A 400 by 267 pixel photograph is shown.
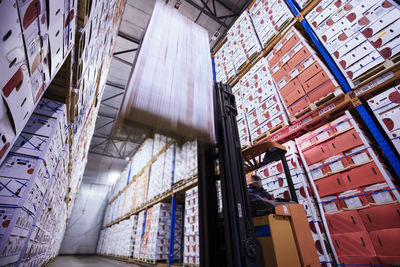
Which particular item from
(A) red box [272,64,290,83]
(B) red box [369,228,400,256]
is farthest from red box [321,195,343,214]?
(A) red box [272,64,290,83]

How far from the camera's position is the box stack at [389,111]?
191 cm

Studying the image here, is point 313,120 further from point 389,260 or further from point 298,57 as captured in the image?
point 389,260

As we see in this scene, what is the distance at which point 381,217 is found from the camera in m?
1.85

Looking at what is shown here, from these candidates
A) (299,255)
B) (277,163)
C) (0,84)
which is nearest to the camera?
(0,84)

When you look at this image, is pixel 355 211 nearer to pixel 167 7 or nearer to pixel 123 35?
pixel 167 7

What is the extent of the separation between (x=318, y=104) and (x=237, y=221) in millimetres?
2067

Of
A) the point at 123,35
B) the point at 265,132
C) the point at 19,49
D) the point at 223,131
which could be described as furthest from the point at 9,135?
the point at 123,35

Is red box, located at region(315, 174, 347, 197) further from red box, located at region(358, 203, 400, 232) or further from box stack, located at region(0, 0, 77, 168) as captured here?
box stack, located at region(0, 0, 77, 168)

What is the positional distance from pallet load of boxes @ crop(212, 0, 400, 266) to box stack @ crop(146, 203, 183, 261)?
305 centimetres

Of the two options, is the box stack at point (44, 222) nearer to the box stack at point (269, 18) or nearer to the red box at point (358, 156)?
the red box at point (358, 156)

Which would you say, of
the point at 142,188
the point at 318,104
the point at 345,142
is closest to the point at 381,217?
the point at 345,142

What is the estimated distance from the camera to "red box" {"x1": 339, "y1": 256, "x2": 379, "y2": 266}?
1790 millimetres

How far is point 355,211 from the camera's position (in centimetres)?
203

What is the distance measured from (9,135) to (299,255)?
2.14 meters
